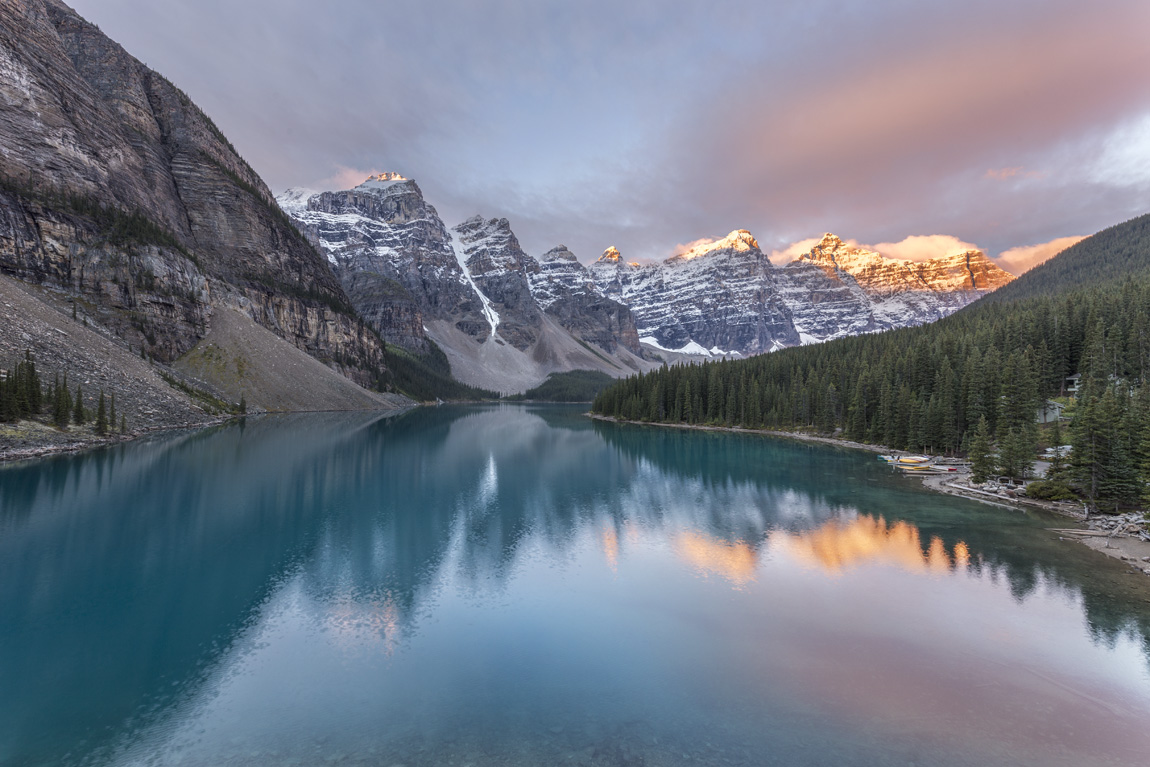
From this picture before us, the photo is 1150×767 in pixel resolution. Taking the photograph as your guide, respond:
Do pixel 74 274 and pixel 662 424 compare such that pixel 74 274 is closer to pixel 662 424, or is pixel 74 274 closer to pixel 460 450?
pixel 460 450

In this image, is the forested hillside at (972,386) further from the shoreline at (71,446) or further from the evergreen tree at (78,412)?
the evergreen tree at (78,412)

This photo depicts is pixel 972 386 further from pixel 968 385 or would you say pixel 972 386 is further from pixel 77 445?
pixel 77 445

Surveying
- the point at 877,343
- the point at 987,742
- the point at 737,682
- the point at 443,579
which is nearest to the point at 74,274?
the point at 443,579

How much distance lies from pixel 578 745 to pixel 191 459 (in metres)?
55.9

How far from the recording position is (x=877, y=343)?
362 ft

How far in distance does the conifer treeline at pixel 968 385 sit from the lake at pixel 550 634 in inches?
329

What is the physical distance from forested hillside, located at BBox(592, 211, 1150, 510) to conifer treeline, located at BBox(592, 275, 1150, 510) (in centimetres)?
17

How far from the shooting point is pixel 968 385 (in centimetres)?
6531

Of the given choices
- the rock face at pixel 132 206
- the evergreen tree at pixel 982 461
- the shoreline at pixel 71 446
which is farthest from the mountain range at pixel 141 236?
the evergreen tree at pixel 982 461

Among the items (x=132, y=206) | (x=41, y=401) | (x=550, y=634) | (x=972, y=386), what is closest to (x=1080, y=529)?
(x=550, y=634)

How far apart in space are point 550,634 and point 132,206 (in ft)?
475

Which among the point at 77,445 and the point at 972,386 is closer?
the point at 77,445

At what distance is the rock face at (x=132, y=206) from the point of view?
92.7m

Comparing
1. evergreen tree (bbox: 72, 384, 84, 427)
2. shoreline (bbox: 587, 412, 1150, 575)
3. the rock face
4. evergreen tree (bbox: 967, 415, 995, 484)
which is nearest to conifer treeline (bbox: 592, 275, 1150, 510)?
evergreen tree (bbox: 967, 415, 995, 484)
